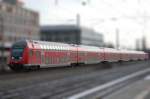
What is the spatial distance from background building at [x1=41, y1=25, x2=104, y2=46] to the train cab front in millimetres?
1275

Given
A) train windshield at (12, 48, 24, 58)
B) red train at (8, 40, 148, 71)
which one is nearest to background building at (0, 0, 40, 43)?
train windshield at (12, 48, 24, 58)

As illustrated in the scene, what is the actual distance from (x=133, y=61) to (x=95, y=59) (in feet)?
6.82

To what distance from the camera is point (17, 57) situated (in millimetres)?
12750

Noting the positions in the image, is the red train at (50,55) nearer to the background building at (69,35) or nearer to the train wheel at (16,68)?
the train wheel at (16,68)

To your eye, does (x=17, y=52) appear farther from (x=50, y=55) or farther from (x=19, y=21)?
(x=19, y=21)

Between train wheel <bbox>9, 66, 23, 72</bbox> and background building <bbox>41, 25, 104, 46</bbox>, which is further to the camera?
background building <bbox>41, 25, 104, 46</bbox>

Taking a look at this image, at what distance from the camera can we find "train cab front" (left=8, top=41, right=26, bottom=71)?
12.7m

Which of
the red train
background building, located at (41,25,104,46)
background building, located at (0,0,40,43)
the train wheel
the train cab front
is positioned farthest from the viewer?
background building, located at (0,0,40,43)

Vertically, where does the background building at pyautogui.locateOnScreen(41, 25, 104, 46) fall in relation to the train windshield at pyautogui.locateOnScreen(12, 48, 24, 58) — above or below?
above

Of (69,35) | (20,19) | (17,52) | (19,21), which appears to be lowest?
(17,52)

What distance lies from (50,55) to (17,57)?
1.05 meters

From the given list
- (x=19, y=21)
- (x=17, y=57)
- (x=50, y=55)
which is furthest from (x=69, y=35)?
(x=19, y=21)

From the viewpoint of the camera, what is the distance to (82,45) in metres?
14.7

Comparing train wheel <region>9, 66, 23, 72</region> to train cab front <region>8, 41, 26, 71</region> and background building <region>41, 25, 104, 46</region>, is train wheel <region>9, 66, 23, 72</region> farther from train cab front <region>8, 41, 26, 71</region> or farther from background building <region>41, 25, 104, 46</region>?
background building <region>41, 25, 104, 46</region>
